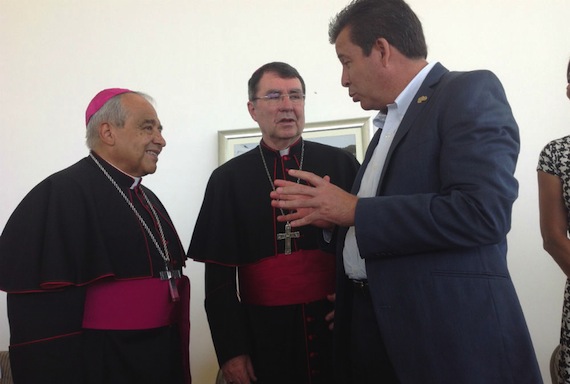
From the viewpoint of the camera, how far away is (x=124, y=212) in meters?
1.99

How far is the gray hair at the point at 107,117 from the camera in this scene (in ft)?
6.82

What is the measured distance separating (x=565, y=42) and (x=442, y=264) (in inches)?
110

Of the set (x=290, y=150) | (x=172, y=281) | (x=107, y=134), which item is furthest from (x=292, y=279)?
(x=107, y=134)

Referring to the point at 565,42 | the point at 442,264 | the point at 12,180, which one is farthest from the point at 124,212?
the point at 565,42

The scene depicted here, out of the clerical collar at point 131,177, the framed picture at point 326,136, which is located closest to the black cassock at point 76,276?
the clerical collar at point 131,177

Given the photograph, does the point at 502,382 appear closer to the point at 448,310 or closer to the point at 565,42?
the point at 448,310

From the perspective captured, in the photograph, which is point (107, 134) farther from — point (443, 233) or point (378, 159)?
point (443, 233)

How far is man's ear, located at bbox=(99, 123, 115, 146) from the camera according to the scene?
6.78 ft

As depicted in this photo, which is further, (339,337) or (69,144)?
(69,144)

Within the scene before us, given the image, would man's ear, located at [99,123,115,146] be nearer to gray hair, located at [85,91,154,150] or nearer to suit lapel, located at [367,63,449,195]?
A: gray hair, located at [85,91,154,150]

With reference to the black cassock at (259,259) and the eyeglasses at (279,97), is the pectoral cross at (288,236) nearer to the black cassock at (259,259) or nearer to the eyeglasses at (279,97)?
the black cassock at (259,259)

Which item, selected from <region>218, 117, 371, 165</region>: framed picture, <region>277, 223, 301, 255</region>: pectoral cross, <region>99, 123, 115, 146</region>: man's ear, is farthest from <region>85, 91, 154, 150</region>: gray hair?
<region>218, 117, 371, 165</region>: framed picture

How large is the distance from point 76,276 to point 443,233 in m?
1.23

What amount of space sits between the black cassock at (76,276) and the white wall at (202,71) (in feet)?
4.94
